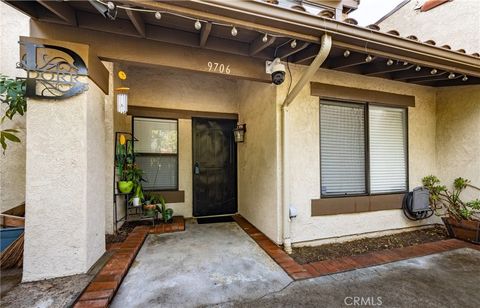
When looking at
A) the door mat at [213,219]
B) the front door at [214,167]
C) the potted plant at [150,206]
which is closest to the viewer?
the potted plant at [150,206]

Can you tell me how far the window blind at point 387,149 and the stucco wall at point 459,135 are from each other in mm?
863

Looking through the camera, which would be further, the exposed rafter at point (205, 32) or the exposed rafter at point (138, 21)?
the exposed rafter at point (205, 32)

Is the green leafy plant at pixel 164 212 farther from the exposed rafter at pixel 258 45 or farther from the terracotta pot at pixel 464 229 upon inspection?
the terracotta pot at pixel 464 229

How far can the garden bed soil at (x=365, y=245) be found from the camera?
2.79 meters

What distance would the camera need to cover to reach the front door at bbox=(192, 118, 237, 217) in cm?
452

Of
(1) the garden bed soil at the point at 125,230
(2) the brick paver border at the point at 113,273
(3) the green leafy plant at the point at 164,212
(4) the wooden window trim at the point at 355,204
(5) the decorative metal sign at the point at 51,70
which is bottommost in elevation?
(1) the garden bed soil at the point at 125,230

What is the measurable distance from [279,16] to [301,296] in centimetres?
267

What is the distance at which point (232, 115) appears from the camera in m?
4.75

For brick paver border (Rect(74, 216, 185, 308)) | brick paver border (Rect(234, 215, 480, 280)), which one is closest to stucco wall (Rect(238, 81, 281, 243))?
brick paver border (Rect(234, 215, 480, 280))

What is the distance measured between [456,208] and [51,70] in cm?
613

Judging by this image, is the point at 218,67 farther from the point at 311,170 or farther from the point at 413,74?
the point at 413,74

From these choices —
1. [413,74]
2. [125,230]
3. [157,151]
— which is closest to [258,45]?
[413,74]

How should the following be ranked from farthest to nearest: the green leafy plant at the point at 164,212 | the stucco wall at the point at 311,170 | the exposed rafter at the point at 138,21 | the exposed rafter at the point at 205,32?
the green leafy plant at the point at 164,212, the stucco wall at the point at 311,170, the exposed rafter at the point at 205,32, the exposed rafter at the point at 138,21

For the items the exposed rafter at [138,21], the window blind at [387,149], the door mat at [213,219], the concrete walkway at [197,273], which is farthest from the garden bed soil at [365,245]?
the exposed rafter at [138,21]
